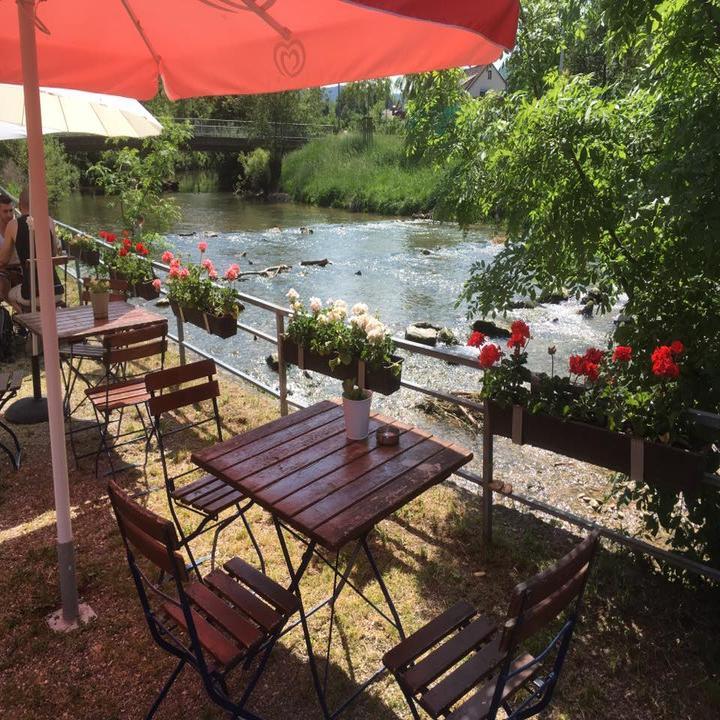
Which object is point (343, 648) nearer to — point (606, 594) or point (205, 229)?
point (606, 594)

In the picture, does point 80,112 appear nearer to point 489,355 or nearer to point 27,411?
point 27,411

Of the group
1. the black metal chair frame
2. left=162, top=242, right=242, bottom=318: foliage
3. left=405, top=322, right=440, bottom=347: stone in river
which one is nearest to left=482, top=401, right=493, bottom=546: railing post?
left=162, top=242, right=242, bottom=318: foliage

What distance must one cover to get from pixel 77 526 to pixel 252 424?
5.57 ft

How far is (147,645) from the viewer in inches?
111

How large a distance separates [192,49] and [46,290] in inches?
58.7

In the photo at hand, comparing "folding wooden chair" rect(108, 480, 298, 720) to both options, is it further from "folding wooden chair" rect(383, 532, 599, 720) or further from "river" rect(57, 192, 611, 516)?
"river" rect(57, 192, 611, 516)

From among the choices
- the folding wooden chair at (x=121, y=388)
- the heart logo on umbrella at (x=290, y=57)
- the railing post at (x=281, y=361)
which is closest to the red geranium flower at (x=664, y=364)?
the heart logo on umbrella at (x=290, y=57)

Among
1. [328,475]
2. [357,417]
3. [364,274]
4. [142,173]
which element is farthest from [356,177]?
[328,475]

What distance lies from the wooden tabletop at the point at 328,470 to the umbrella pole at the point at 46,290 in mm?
600

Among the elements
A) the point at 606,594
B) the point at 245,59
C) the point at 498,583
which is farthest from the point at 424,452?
the point at 245,59

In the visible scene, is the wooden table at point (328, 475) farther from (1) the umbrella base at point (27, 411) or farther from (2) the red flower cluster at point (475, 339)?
(1) the umbrella base at point (27, 411)

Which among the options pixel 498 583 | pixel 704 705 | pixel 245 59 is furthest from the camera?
pixel 498 583

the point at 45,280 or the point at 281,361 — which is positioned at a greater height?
Answer: the point at 45,280

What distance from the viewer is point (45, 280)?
2.60 meters
